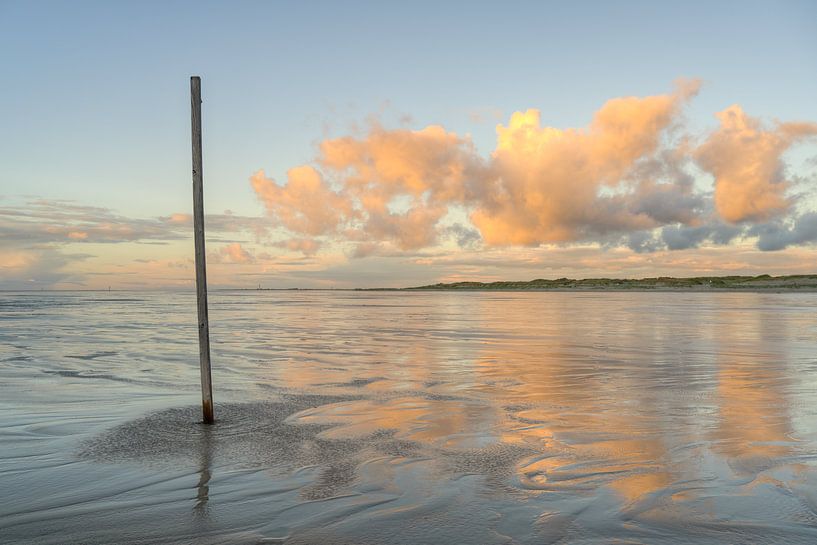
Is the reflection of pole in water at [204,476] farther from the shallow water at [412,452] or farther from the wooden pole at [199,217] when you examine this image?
the wooden pole at [199,217]

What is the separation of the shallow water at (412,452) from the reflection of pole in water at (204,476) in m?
0.03

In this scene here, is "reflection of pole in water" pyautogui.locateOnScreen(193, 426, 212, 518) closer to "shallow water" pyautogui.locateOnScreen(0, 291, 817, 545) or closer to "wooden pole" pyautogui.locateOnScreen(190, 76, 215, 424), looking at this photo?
"shallow water" pyautogui.locateOnScreen(0, 291, 817, 545)

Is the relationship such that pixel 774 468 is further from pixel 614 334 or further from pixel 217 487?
pixel 614 334

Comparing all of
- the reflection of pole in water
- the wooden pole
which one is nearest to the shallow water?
the reflection of pole in water

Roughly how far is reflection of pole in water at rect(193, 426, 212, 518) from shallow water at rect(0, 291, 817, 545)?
0.08 feet

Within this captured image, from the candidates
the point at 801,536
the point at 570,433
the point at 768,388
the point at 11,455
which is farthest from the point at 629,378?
the point at 11,455

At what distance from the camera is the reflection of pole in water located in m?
5.75

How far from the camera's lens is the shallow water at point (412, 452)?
211 inches

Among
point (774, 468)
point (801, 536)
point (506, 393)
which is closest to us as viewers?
point (801, 536)

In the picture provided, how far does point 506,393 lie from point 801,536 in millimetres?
7175

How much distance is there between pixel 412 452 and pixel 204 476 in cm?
253

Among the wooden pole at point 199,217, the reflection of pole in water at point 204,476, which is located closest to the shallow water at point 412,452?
the reflection of pole in water at point 204,476

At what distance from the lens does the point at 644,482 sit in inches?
255

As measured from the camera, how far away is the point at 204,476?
6754mm
